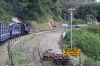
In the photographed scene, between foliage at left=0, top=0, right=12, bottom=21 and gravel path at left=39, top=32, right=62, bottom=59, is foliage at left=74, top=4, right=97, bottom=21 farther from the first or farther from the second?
gravel path at left=39, top=32, right=62, bottom=59

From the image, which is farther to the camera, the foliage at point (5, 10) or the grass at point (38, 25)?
the grass at point (38, 25)

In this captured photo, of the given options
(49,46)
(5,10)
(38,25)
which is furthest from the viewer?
(38,25)

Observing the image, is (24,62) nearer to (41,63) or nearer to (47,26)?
(41,63)

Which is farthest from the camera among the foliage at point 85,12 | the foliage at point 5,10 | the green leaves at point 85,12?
the green leaves at point 85,12

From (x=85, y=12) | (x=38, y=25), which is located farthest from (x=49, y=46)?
(x=85, y=12)

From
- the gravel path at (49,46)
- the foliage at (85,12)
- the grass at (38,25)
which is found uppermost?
the foliage at (85,12)

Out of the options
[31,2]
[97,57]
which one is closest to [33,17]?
[31,2]

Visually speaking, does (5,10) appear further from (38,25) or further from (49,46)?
(49,46)

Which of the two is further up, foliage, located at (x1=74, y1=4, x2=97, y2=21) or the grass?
foliage, located at (x1=74, y1=4, x2=97, y2=21)

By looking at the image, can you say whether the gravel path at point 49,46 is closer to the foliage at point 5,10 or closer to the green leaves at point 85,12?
the foliage at point 5,10

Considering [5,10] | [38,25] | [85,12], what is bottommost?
[38,25]

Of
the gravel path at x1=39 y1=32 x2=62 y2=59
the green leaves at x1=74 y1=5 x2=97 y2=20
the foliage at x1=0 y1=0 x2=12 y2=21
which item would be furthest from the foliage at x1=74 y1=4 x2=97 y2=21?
the gravel path at x1=39 y1=32 x2=62 y2=59

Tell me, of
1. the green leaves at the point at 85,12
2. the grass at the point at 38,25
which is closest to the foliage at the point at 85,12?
the green leaves at the point at 85,12

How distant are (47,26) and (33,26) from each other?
31.6 feet
